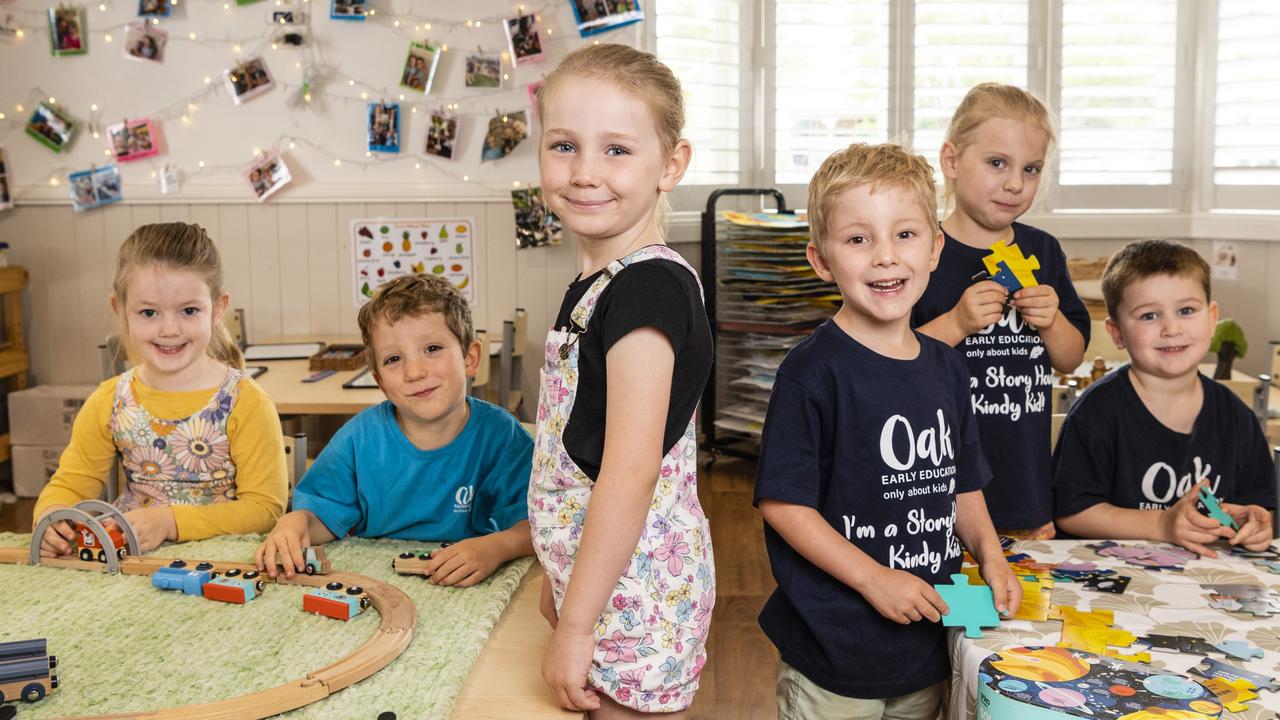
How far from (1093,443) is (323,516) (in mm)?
1094

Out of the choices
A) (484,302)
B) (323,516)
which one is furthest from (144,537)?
(484,302)

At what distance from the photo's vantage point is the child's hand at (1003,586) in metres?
1.14

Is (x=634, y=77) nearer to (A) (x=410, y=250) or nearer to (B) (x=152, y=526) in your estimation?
(B) (x=152, y=526)

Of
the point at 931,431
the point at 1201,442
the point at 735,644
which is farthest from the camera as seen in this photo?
the point at 735,644

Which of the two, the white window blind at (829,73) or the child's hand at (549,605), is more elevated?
the white window blind at (829,73)

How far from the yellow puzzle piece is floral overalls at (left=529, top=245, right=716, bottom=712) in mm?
666

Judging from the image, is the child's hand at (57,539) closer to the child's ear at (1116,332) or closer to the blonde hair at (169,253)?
the blonde hair at (169,253)

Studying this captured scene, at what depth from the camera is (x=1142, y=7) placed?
4.34 m

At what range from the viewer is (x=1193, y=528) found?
1.38m

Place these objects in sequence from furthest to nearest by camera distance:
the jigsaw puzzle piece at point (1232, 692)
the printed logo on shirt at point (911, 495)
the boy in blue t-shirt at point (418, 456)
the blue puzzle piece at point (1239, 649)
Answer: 1. the boy in blue t-shirt at point (418, 456)
2. the printed logo on shirt at point (911, 495)
3. the blue puzzle piece at point (1239, 649)
4. the jigsaw puzzle piece at point (1232, 692)

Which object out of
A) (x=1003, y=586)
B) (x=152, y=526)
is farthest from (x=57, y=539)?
(x=1003, y=586)

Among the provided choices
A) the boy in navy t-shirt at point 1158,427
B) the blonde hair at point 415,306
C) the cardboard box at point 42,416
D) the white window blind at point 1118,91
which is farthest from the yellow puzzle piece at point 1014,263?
the cardboard box at point 42,416

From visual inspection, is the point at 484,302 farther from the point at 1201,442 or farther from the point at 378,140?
the point at 1201,442

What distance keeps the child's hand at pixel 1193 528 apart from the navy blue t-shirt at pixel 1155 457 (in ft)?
0.49
